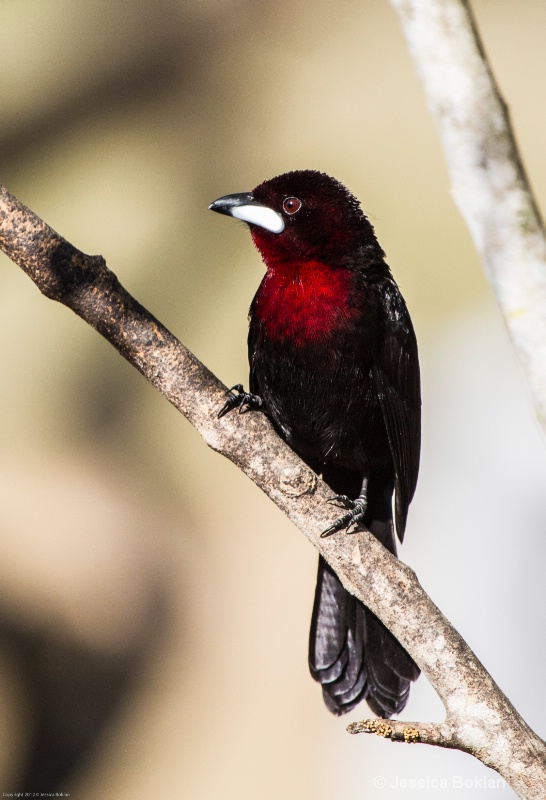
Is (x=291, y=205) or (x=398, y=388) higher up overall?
(x=291, y=205)

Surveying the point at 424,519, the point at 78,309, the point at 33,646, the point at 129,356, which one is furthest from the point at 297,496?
the point at 33,646

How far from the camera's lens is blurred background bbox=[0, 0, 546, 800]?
3.79 meters

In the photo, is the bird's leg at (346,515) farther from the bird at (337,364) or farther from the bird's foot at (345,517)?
the bird at (337,364)

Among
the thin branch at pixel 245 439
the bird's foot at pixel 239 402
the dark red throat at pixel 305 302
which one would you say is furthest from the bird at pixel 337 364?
the thin branch at pixel 245 439

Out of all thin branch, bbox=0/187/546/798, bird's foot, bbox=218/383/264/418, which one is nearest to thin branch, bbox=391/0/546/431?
thin branch, bbox=0/187/546/798

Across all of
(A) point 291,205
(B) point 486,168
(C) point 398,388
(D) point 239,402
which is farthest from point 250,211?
(B) point 486,168

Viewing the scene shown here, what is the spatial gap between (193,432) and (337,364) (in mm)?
1492

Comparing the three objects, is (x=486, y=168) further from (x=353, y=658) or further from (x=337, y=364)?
(x=353, y=658)

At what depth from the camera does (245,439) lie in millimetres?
2236

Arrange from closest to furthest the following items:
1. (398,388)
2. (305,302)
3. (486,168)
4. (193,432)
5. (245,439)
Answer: (486,168) < (245,439) < (305,302) < (398,388) < (193,432)

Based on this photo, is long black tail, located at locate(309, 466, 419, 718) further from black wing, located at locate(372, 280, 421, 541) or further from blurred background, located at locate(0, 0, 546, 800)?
blurred background, located at locate(0, 0, 546, 800)

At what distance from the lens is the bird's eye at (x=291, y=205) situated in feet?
9.41

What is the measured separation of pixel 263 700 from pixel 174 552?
755 millimetres

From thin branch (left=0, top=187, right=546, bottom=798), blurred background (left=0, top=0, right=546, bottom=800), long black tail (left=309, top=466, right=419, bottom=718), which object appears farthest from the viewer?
blurred background (left=0, top=0, right=546, bottom=800)
